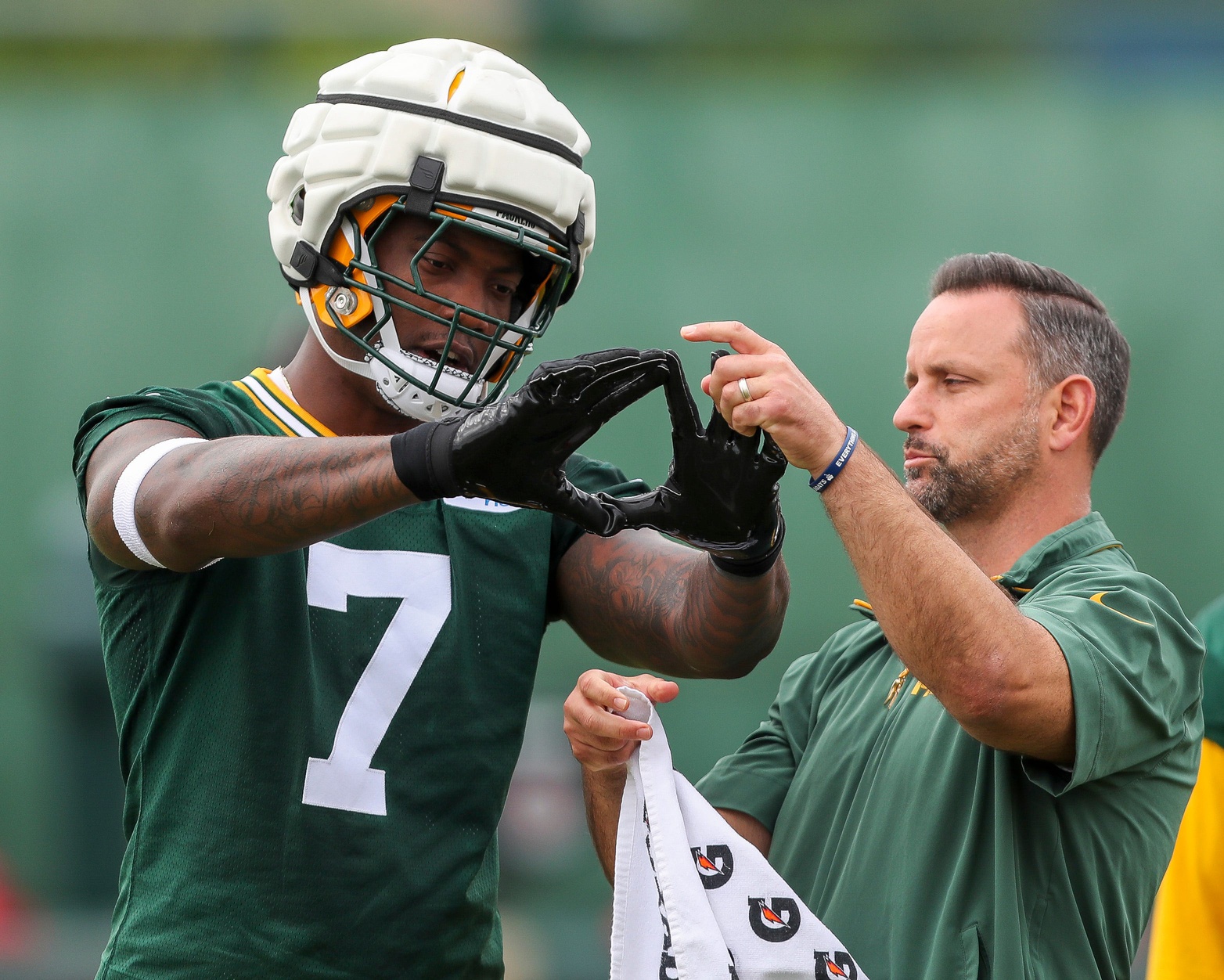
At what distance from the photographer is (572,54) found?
26.2 ft

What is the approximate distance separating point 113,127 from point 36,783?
11.8 ft

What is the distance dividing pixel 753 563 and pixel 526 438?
0.57 meters

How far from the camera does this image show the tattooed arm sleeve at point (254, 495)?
2.01 m

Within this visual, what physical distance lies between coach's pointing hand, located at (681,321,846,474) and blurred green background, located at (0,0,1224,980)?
16.2ft

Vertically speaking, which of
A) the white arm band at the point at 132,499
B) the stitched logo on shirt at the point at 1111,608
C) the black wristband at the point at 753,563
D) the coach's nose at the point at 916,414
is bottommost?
the white arm band at the point at 132,499

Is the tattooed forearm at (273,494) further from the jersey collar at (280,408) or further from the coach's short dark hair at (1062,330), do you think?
the coach's short dark hair at (1062,330)

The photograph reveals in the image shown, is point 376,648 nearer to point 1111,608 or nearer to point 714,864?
point 714,864

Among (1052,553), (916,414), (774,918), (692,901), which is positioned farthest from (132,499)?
(1052,553)

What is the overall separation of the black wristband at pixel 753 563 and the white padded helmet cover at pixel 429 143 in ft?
2.27

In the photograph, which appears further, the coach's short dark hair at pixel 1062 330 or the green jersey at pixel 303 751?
the coach's short dark hair at pixel 1062 330

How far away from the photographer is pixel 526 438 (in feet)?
6.53

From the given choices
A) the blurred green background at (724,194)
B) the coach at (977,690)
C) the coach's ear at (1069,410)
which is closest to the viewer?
the coach at (977,690)

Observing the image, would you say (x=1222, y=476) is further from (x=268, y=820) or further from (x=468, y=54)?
(x=268, y=820)

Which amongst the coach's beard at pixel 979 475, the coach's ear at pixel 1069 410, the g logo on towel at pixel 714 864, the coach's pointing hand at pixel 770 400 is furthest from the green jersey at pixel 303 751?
the coach's ear at pixel 1069 410
